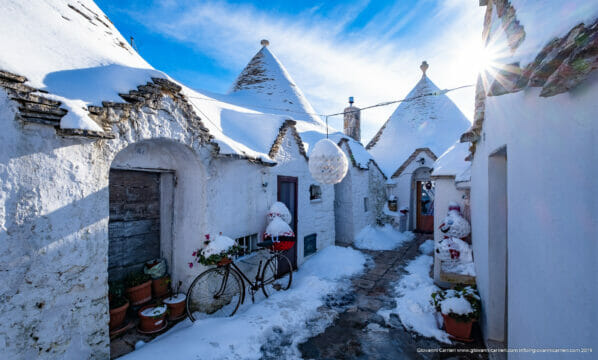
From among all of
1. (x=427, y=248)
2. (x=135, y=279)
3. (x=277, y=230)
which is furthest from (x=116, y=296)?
(x=427, y=248)

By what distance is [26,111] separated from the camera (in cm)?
265

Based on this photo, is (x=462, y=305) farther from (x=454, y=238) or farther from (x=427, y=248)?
(x=427, y=248)

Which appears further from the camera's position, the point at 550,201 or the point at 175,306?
the point at 175,306

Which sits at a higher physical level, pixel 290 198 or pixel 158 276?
pixel 290 198

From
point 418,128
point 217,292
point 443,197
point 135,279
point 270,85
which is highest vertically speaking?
point 270,85

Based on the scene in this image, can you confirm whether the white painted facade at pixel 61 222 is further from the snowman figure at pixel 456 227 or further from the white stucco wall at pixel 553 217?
the snowman figure at pixel 456 227

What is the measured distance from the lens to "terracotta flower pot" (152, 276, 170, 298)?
15.3ft

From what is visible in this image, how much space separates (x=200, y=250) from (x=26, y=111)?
2765 millimetres

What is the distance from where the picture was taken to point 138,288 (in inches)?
169

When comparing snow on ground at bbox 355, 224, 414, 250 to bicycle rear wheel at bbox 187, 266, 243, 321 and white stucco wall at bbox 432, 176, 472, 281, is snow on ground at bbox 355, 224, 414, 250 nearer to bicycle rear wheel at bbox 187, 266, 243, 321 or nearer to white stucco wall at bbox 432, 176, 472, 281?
white stucco wall at bbox 432, 176, 472, 281

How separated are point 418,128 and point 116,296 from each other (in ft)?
51.0

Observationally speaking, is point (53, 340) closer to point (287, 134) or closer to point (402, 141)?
point (287, 134)

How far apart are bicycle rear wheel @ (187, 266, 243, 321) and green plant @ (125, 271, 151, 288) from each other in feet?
2.54

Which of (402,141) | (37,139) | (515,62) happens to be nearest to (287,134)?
(37,139)
